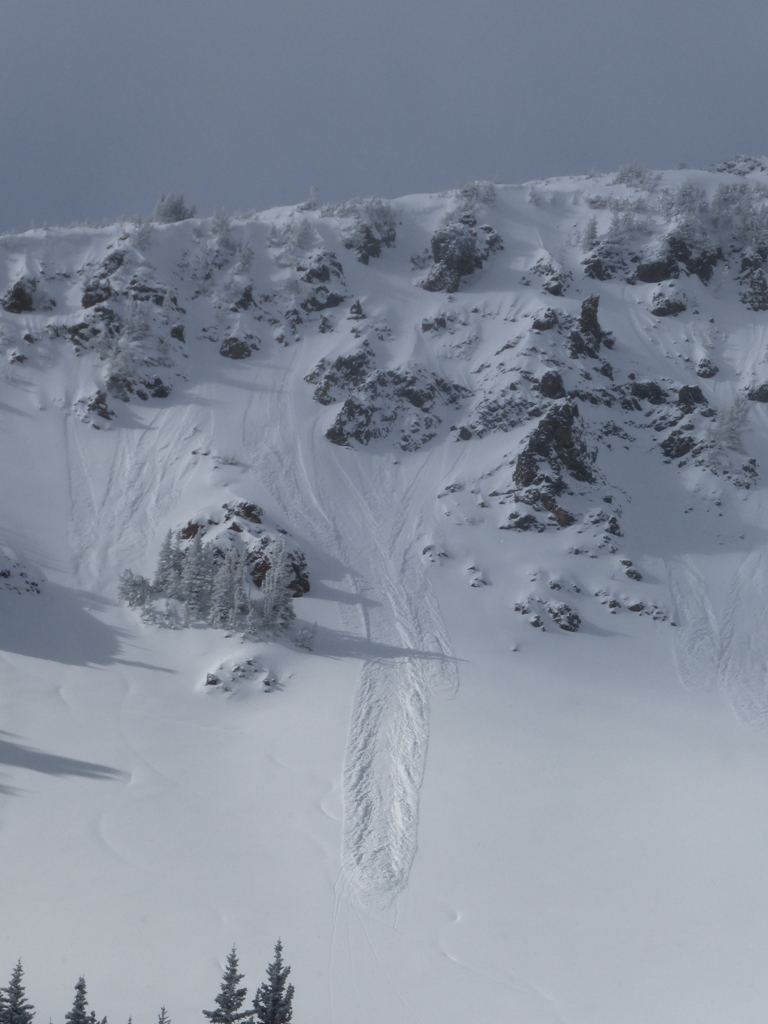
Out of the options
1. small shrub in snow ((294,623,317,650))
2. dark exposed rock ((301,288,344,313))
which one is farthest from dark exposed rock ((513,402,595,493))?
dark exposed rock ((301,288,344,313))

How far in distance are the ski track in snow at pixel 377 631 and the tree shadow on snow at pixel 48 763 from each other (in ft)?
29.1

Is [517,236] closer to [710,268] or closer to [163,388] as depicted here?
[710,268]

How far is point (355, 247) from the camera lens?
261 feet

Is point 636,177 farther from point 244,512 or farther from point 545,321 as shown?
point 244,512

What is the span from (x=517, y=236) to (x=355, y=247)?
17810 mm

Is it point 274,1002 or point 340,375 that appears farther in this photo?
point 340,375

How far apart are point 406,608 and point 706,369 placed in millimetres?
38676

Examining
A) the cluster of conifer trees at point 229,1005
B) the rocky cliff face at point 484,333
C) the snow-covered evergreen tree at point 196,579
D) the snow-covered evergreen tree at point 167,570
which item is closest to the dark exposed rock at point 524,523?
the rocky cliff face at point 484,333

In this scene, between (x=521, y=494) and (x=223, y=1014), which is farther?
(x=521, y=494)

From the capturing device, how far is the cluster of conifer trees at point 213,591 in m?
40.9

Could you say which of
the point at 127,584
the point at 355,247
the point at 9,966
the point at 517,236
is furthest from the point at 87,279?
the point at 9,966

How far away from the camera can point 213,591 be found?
41.6m

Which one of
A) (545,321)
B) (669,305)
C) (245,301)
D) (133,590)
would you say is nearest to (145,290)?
(245,301)

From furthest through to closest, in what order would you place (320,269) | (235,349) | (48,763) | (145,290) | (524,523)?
(320,269) < (145,290) < (235,349) < (524,523) < (48,763)
